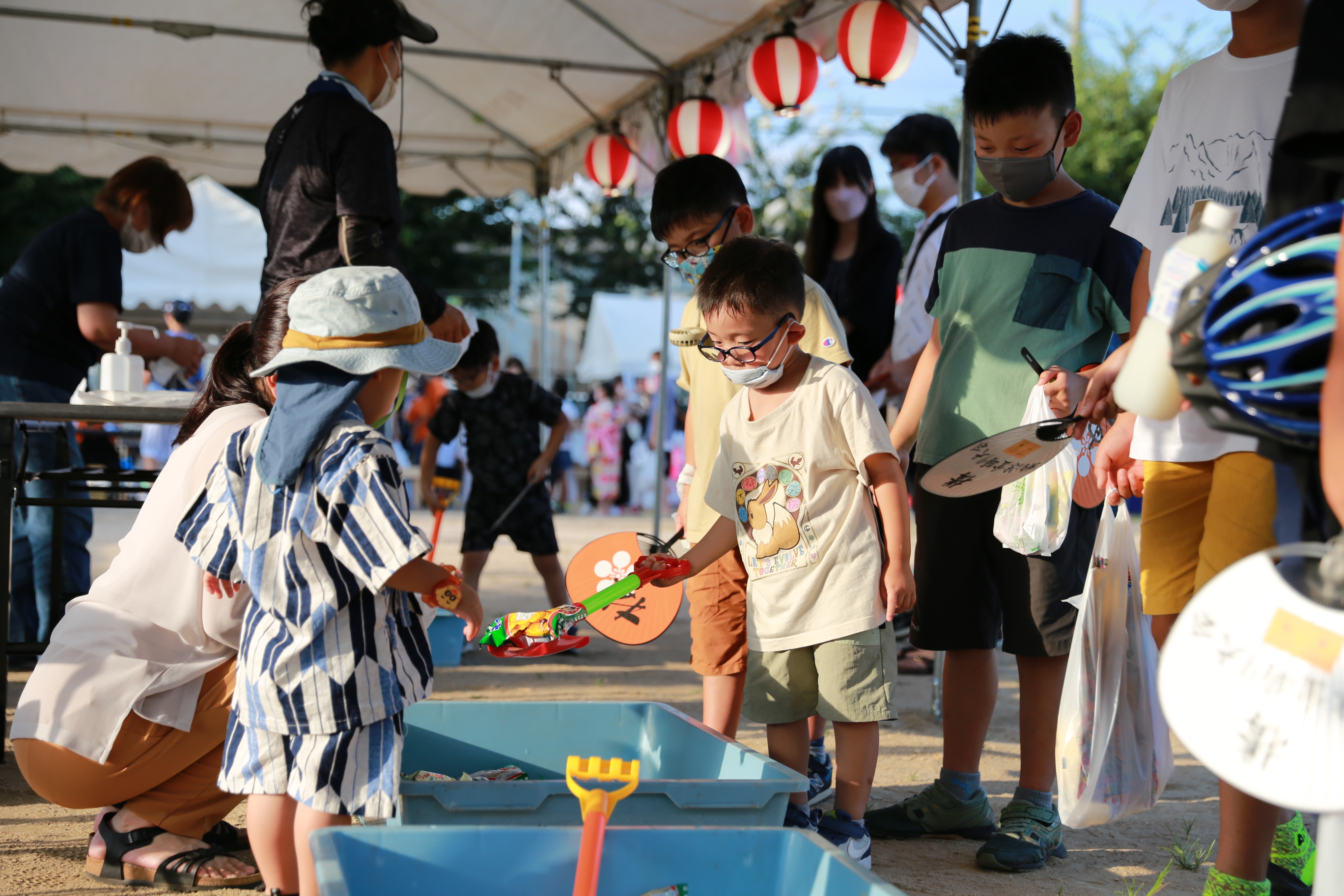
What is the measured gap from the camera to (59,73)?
6.48 m

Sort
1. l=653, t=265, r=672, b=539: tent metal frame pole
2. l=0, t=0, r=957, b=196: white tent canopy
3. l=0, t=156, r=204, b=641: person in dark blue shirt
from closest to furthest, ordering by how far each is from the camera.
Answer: l=0, t=156, r=204, b=641: person in dark blue shirt
l=0, t=0, r=957, b=196: white tent canopy
l=653, t=265, r=672, b=539: tent metal frame pole

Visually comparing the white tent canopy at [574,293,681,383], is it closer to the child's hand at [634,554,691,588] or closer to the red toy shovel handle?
the child's hand at [634,554,691,588]

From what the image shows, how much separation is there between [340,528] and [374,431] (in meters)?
0.20

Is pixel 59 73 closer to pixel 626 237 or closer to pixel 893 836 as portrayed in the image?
pixel 893 836

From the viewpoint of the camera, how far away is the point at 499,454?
5.10m

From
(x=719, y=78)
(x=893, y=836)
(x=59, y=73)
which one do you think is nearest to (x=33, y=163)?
(x=59, y=73)

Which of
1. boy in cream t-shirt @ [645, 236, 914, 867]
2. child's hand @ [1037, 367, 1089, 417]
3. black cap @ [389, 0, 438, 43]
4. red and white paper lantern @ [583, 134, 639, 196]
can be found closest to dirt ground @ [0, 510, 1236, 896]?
boy in cream t-shirt @ [645, 236, 914, 867]

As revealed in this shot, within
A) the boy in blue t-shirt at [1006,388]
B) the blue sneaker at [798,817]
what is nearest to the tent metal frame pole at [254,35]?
the boy in blue t-shirt at [1006,388]

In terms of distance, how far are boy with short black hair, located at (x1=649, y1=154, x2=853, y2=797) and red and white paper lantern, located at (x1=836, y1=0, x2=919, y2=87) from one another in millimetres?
2049

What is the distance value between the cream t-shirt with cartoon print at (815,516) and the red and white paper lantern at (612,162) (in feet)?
15.0

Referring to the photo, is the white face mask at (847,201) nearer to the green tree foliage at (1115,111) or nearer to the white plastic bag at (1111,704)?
the white plastic bag at (1111,704)

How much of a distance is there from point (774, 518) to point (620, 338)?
17199 mm

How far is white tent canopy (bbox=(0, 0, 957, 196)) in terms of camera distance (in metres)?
5.75

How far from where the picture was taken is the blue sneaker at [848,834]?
7.30 feet
